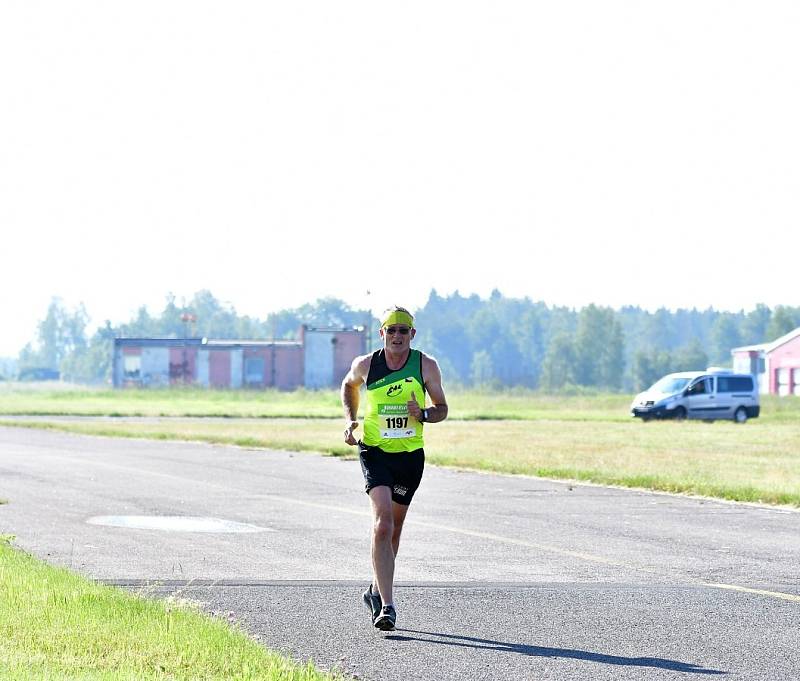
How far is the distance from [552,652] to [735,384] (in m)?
47.4

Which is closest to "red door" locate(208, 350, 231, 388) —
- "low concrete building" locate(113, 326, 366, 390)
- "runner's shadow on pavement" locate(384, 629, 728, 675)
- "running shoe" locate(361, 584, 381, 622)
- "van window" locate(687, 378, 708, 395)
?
"low concrete building" locate(113, 326, 366, 390)

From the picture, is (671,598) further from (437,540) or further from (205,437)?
(205,437)

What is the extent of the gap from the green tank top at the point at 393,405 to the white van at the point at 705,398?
45341mm

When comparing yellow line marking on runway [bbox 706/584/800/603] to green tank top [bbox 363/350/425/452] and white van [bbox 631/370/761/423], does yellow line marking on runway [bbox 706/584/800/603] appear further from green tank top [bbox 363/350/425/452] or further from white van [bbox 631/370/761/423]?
white van [bbox 631/370/761/423]

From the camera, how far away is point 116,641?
25.7 feet

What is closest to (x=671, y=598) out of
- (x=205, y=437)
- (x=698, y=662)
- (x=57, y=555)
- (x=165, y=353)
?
(x=698, y=662)

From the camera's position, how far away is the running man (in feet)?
29.4

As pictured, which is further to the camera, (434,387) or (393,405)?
(434,387)

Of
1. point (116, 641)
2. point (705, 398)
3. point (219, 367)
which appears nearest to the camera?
point (116, 641)

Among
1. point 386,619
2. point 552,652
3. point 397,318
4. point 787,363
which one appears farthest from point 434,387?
point 787,363

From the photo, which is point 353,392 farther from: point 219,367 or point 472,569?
point 219,367

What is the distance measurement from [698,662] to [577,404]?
253ft

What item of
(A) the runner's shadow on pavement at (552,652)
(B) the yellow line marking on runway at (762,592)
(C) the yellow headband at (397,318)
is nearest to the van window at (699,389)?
(B) the yellow line marking on runway at (762,592)

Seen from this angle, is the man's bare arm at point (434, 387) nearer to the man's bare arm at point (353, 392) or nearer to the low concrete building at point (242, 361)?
the man's bare arm at point (353, 392)
